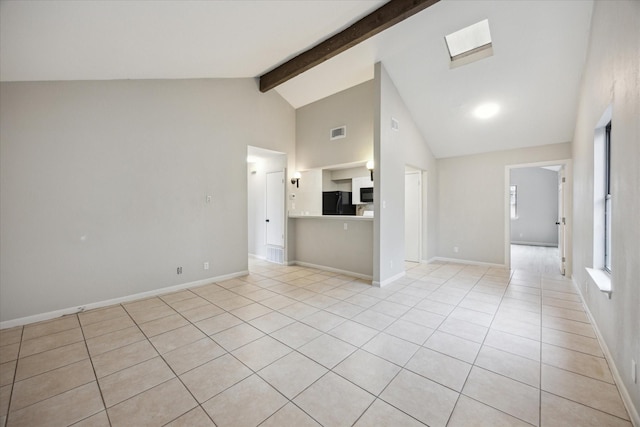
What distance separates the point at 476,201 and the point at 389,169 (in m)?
2.76

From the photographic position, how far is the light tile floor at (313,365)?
63.0 inches

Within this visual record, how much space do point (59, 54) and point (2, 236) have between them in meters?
2.01

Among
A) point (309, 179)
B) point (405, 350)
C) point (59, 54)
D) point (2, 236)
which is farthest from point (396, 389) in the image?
point (309, 179)

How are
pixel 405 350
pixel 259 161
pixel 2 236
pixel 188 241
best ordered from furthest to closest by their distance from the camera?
1. pixel 259 161
2. pixel 188 241
3. pixel 2 236
4. pixel 405 350

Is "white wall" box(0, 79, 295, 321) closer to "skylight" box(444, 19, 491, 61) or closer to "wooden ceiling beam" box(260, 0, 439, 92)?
"wooden ceiling beam" box(260, 0, 439, 92)

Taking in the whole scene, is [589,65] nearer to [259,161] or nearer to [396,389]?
[396,389]

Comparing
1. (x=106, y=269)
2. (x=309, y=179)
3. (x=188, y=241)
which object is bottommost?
(x=106, y=269)

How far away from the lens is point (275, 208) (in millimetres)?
6090

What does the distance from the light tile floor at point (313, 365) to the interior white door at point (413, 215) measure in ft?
7.86

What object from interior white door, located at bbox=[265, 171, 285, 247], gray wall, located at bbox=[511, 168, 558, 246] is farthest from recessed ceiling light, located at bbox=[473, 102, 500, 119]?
gray wall, located at bbox=[511, 168, 558, 246]

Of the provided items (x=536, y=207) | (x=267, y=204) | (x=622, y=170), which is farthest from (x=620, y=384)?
(x=536, y=207)

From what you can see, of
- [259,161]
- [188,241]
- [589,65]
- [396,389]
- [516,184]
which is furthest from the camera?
[516,184]

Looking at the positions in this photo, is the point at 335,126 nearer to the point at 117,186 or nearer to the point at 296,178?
the point at 296,178

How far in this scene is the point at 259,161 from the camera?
21.5 ft
